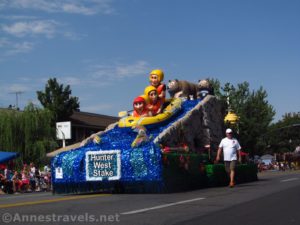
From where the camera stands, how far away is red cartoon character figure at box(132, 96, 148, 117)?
15.9m

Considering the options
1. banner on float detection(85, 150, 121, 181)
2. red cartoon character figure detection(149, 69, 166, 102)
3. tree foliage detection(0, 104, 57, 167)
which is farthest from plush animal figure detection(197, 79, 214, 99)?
tree foliage detection(0, 104, 57, 167)

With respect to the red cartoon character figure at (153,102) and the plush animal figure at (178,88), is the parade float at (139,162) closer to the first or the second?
the red cartoon character figure at (153,102)

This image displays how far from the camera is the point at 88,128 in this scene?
52.7m

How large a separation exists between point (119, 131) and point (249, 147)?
37935 millimetres

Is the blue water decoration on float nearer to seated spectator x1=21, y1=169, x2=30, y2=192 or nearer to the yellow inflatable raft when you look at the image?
the yellow inflatable raft

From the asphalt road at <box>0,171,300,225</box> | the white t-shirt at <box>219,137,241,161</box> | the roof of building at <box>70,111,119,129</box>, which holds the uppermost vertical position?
the roof of building at <box>70,111,119,129</box>

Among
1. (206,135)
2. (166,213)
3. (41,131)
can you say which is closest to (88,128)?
(41,131)

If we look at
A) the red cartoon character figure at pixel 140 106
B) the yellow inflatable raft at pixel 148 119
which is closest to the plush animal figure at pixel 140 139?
the yellow inflatable raft at pixel 148 119

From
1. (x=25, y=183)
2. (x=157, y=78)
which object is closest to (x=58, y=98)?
(x=25, y=183)

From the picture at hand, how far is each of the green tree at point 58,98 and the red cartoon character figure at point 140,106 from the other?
98.2 ft

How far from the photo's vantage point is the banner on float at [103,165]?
12648 millimetres

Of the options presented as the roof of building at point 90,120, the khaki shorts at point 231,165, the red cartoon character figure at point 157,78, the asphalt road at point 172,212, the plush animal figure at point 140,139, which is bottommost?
the asphalt road at point 172,212

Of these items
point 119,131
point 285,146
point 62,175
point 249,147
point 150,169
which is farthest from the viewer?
point 285,146

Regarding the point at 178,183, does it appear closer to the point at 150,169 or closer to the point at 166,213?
the point at 150,169
